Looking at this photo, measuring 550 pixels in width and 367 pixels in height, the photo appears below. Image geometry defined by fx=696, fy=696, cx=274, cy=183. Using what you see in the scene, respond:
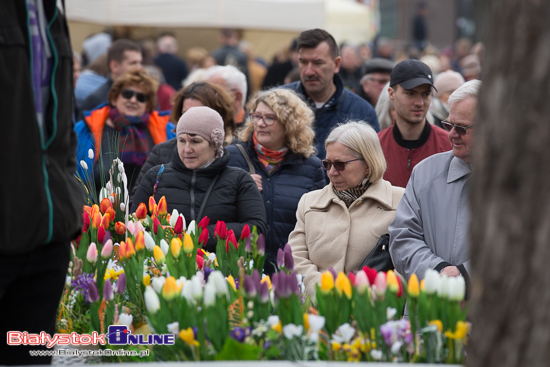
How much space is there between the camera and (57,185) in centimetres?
218

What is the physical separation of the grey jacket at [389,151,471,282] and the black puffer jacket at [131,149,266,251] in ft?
Answer: 3.17

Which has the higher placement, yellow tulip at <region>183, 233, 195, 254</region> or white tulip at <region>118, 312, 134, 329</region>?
yellow tulip at <region>183, 233, 195, 254</region>

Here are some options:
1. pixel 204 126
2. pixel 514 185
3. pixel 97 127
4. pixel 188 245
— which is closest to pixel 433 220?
pixel 188 245

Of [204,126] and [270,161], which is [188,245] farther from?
[270,161]

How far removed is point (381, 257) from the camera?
3.80 metres

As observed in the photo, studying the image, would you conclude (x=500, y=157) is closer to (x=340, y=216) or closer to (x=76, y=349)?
(x=76, y=349)

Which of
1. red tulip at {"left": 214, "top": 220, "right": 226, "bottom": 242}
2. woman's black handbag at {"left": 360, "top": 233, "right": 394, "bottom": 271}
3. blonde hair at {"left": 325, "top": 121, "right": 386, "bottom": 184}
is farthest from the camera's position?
blonde hair at {"left": 325, "top": 121, "right": 386, "bottom": 184}

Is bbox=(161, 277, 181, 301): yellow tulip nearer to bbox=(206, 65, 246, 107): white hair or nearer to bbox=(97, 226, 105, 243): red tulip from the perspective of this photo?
bbox=(97, 226, 105, 243): red tulip

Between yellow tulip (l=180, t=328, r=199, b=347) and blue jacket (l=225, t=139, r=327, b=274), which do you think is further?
blue jacket (l=225, t=139, r=327, b=274)

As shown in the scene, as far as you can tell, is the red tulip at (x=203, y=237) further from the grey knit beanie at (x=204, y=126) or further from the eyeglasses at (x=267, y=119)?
the eyeglasses at (x=267, y=119)

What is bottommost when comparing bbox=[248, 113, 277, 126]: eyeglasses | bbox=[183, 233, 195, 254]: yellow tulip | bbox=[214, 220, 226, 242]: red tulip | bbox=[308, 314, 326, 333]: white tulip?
bbox=[308, 314, 326, 333]: white tulip

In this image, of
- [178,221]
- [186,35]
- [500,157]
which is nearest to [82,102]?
[178,221]

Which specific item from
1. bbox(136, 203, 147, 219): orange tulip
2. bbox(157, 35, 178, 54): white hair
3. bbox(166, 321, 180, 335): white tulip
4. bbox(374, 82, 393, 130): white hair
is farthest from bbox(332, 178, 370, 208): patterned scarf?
bbox(157, 35, 178, 54): white hair

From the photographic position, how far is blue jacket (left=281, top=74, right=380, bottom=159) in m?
5.58
